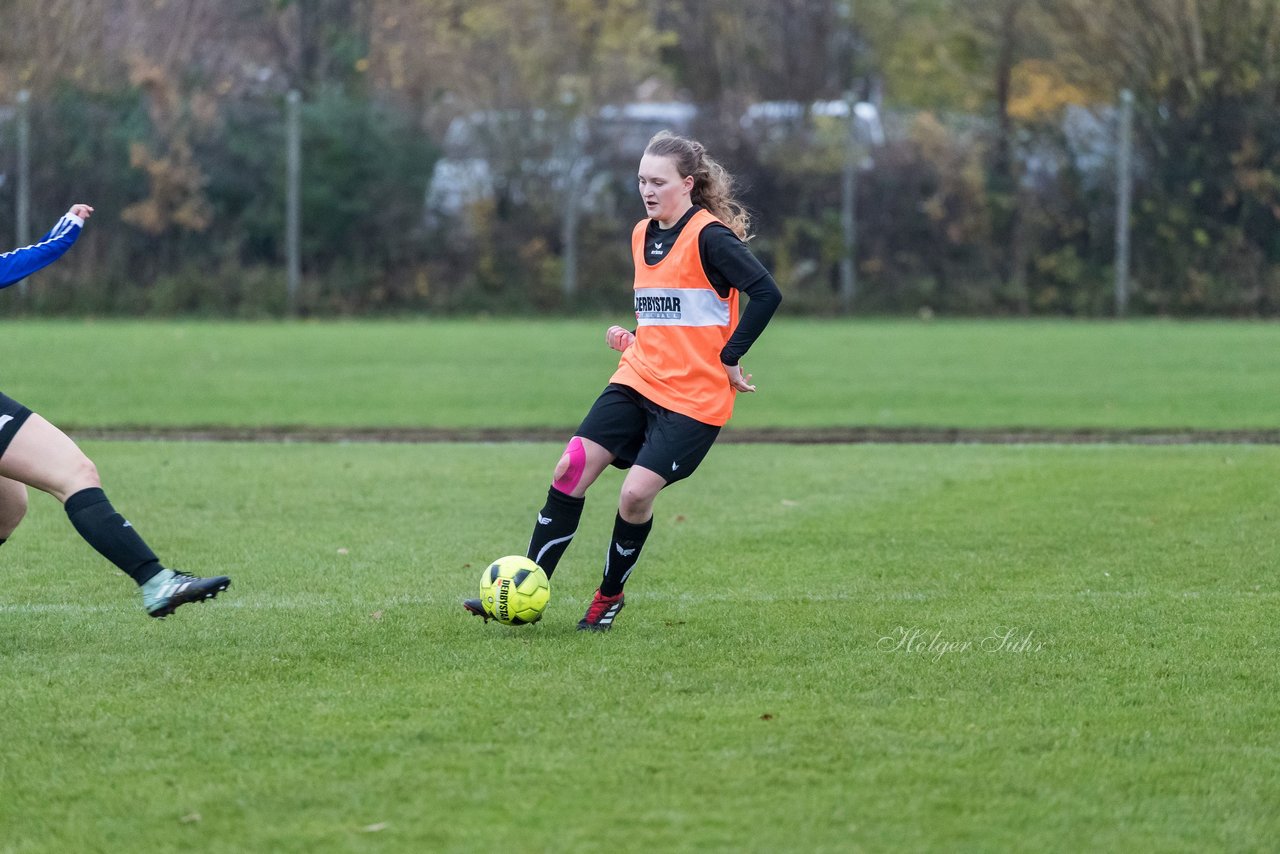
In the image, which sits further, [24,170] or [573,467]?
[24,170]

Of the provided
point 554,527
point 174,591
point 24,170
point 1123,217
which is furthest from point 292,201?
point 174,591

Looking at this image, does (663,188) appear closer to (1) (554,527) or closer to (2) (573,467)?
(2) (573,467)

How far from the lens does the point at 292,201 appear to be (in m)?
23.8

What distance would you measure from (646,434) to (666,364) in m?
0.27

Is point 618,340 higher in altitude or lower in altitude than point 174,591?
higher

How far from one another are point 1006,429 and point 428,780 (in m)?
9.26

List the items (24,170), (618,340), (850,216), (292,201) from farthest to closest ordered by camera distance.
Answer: (850,216), (292,201), (24,170), (618,340)

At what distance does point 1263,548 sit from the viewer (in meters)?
7.59

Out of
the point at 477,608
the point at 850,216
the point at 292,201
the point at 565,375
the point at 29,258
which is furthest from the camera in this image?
→ the point at 850,216

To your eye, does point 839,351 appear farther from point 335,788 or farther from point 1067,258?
point 335,788

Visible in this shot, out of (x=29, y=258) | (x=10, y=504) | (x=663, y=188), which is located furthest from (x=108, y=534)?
(x=663, y=188)

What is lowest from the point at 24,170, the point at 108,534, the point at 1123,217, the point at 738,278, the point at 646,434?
the point at 1123,217

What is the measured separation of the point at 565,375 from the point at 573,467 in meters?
10.4

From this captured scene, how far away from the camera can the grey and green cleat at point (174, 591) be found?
5.21 meters
